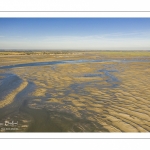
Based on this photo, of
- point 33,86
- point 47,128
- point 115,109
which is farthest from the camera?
point 33,86
